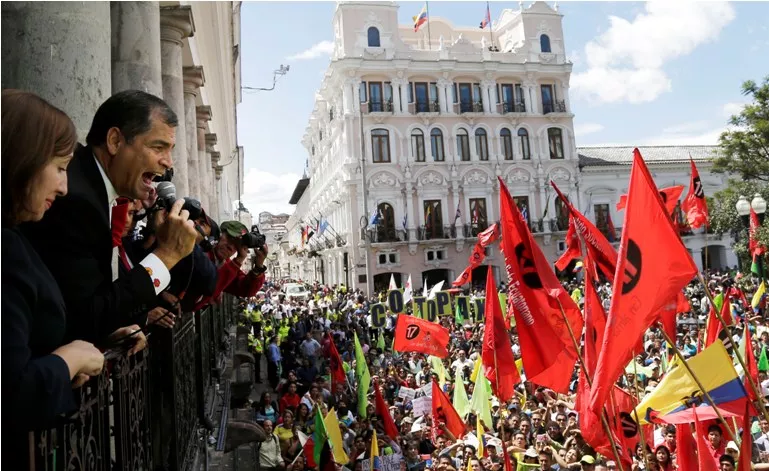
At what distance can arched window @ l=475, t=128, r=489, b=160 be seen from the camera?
130ft

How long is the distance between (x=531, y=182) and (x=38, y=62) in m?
38.4

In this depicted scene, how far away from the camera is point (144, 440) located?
9.50 ft

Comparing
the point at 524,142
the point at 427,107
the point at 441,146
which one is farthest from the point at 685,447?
the point at 524,142

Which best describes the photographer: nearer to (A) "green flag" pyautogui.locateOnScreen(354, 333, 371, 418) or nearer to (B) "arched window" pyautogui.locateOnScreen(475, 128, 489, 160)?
(A) "green flag" pyautogui.locateOnScreen(354, 333, 371, 418)

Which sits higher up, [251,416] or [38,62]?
[38,62]

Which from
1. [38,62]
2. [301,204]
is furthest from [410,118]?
[38,62]

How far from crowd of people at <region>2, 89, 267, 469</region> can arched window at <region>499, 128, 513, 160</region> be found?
126 feet

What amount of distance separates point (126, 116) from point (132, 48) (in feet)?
11.1

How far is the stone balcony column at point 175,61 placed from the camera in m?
7.31

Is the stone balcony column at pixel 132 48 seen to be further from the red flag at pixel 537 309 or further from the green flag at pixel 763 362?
the green flag at pixel 763 362

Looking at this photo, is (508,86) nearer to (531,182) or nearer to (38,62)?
(531,182)

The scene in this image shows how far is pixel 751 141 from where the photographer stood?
29141 mm

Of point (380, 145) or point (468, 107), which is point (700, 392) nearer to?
point (380, 145)

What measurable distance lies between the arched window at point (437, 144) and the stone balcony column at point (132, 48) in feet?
112
